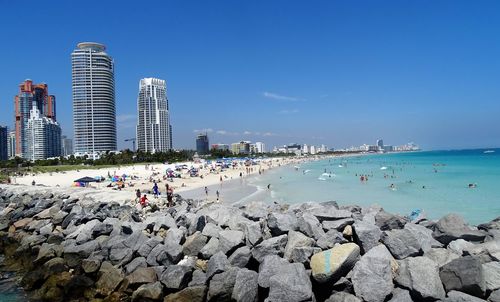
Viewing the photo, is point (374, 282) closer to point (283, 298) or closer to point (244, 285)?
point (283, 298)

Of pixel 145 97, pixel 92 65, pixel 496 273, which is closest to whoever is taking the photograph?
pixel 496 273

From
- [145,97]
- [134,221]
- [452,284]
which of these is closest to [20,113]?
[145,97]

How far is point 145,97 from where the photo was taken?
462 feet

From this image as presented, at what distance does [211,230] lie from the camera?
32.6ft

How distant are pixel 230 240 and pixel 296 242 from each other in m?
1.66

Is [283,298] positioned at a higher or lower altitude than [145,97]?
lower

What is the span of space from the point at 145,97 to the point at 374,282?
466 ft

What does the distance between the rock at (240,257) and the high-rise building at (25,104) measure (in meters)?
147

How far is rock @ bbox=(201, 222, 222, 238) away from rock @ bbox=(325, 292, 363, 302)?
12.0ft

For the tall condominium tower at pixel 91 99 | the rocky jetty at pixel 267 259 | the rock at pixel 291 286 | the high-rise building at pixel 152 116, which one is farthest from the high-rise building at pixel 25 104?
the rock at pixel 291 286

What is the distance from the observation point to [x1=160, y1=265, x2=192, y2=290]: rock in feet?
26.5

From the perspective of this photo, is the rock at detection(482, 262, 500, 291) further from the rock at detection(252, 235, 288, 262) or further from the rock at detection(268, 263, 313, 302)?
the rock at detection(252, 235, 288, 262)

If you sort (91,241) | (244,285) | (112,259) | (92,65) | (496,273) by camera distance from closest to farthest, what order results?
(496,273)
(244,285)
(112,259)
(91,241)
(92,65)

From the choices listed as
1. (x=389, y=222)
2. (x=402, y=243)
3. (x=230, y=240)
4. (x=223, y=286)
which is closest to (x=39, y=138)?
(x=230, y=240)
